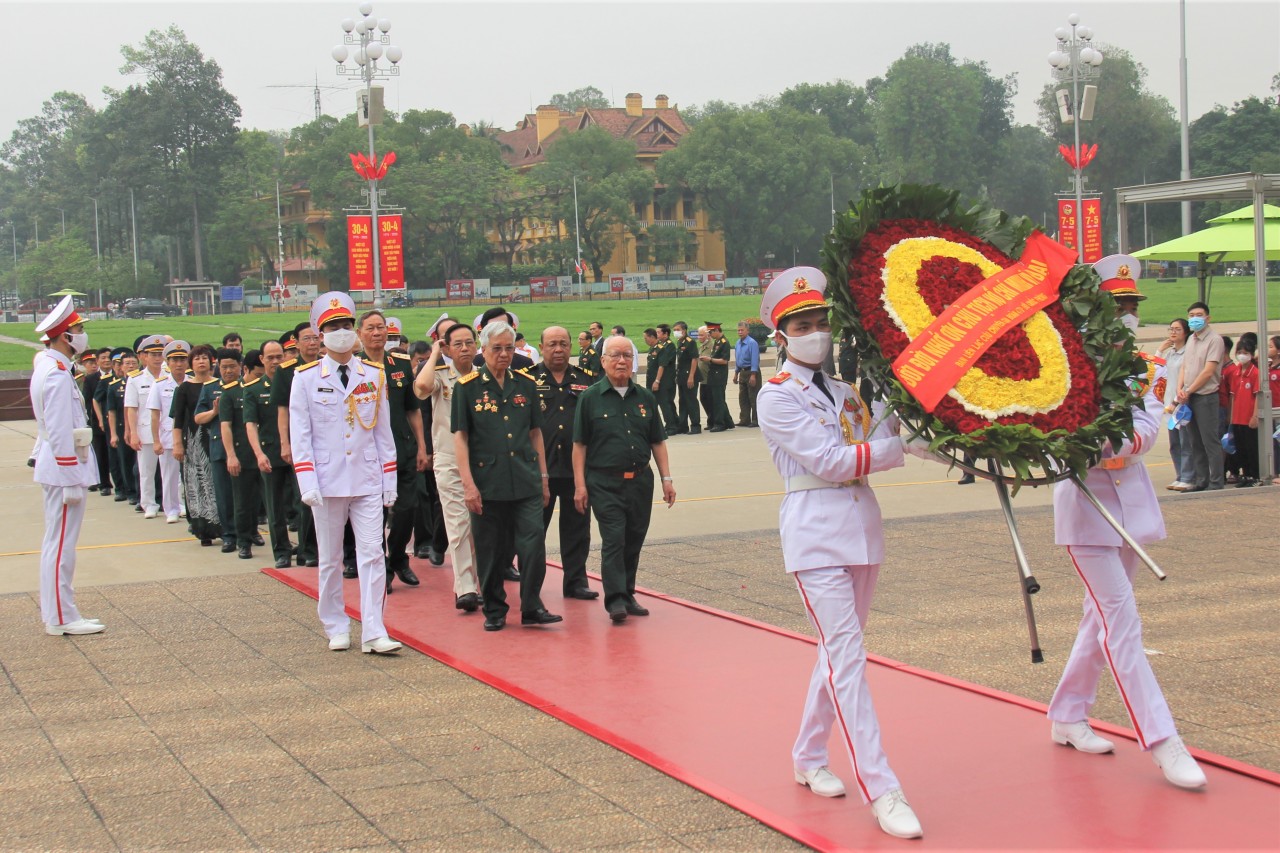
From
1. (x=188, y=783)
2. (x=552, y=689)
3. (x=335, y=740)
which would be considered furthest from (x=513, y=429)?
(x=188, y=783)

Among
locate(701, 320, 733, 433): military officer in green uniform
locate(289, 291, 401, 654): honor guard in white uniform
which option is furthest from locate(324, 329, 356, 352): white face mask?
locate(701, 320, 733, 433): military officer in green uniform

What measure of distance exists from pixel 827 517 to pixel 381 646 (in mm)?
3783

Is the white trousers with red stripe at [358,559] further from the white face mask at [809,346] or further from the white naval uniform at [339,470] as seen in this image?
the white face mask at [809,346]

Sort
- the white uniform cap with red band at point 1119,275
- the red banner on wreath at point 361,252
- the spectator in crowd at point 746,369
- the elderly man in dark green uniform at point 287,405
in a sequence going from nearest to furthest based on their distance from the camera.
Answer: the white uniform cap with red band at point 1119,275 → the elderly man in dark green uniform at point 287,405 → the spectator in crowd at point 746,369 → the red banner on wreath at point 361,252

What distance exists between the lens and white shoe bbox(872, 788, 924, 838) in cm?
469

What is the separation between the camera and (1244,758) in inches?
219

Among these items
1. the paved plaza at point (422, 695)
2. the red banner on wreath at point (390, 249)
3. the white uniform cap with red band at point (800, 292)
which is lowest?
the paved plaza at point (422, 695)

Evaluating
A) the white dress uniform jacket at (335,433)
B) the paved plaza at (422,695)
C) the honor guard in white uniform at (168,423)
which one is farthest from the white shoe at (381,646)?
the honor guard in white uniform at (168,423)

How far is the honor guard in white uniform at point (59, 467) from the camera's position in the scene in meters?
8.59

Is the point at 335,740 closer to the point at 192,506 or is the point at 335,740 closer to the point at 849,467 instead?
the point at 849,467

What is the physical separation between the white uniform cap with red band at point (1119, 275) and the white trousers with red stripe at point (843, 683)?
183cm

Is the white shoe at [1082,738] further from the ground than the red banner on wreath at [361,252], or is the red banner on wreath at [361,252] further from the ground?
the red banner on wreath at [361,252]

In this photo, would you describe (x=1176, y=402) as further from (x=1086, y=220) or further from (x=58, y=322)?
(x=1086, y=220)

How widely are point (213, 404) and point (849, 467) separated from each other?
9200 mm
